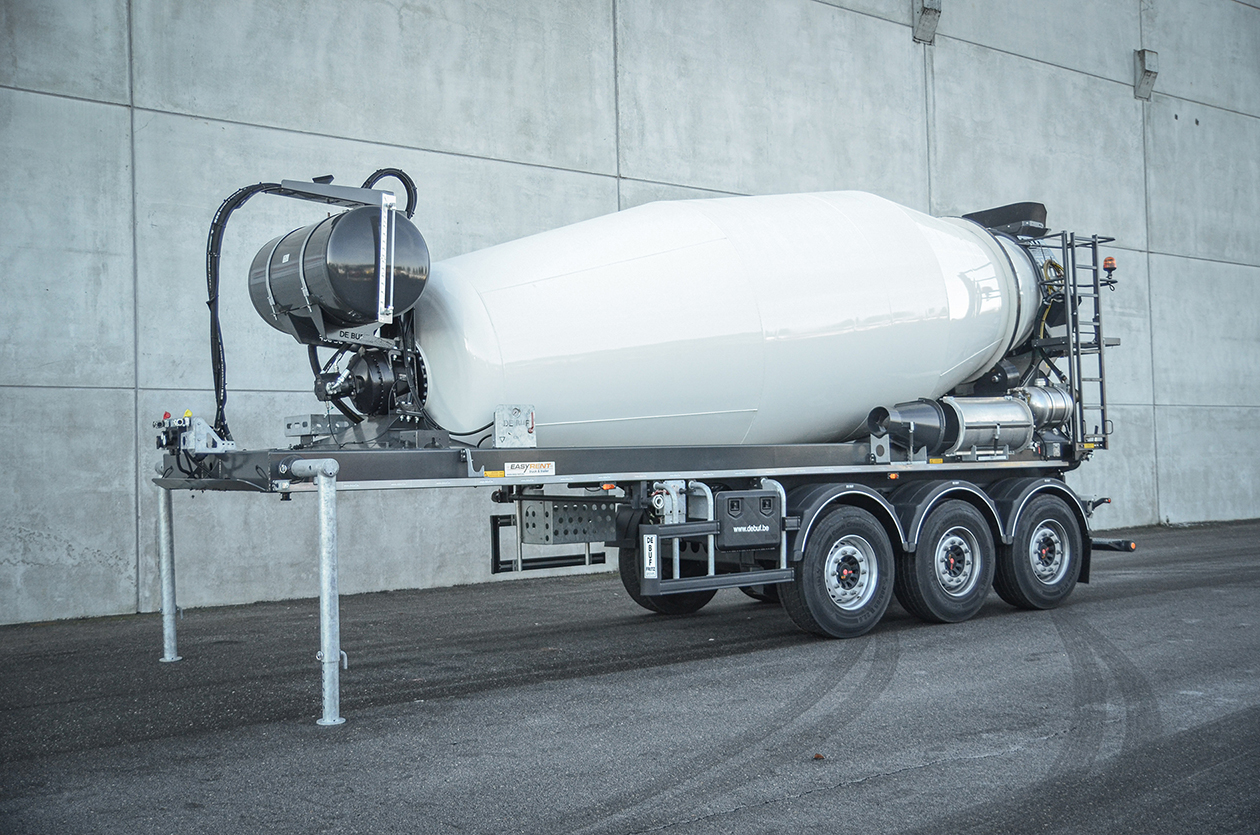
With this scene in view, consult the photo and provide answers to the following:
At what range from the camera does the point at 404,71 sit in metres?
12.1

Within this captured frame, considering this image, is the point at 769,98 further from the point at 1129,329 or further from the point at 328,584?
the point at 328,584

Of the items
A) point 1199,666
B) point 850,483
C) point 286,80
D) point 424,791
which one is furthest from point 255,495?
point 1199,666

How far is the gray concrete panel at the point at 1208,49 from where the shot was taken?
19.9m

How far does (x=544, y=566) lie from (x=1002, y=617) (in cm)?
397

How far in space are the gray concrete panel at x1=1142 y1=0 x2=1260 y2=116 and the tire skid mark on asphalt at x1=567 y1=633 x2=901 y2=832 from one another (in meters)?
17.5

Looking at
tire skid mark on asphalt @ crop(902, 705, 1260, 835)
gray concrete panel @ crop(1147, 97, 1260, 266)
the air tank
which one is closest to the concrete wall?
gray concrete panel @ crop(1147, 97, 1260, 266)

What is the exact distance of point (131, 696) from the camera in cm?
662

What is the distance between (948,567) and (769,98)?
28.0 feet

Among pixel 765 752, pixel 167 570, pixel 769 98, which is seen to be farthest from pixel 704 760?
pixel 769 98

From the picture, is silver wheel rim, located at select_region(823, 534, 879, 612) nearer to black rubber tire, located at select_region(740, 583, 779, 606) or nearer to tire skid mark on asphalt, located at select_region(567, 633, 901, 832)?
tire skid mark on asphalt, located at select_region(567, 633, 901, 832)

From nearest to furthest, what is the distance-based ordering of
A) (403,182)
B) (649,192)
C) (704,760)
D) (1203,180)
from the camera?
(704,760) < (403,182) < (649,192) < (1203,180)

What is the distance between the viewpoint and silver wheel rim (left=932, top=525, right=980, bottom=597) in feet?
28.1

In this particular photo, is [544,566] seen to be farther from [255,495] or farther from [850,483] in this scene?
[255,495]

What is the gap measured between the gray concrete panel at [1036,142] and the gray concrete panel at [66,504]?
12.2 meters
